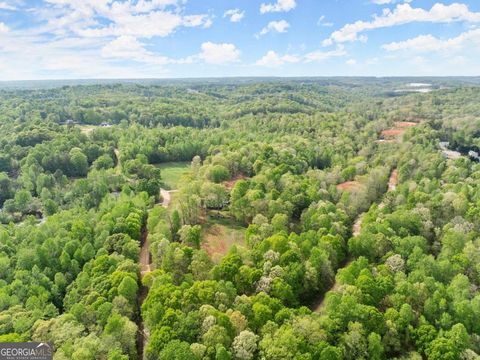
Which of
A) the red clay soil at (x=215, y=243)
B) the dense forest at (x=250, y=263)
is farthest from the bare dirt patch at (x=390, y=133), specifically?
the red clay soil at (x=215, y=243)

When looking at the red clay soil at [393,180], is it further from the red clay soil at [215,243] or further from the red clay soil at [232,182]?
the red clay soil at [215,243]

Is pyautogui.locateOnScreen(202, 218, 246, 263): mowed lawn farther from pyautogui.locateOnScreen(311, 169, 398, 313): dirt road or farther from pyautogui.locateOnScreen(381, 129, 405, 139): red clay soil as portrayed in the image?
pyautogui.locateOnScreen(381, 129, 405, 139): red clay soil

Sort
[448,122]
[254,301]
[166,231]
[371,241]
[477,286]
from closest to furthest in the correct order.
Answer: [254,301] → [477,286] → [371,241] → [166,231] → [448,122]

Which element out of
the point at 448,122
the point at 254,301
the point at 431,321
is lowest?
the point at 431,321

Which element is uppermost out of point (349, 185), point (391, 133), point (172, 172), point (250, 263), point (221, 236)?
point (391, 133)

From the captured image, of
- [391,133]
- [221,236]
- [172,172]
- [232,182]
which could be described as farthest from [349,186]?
[391,133]

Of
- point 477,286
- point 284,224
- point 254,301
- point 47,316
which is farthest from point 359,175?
point 47,316

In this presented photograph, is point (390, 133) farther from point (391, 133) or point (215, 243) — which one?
point (215, 243)

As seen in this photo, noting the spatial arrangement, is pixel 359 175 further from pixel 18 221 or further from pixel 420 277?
pixel 18 221
